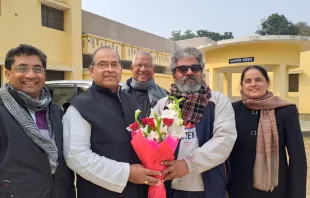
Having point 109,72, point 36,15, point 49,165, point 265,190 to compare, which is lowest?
point 265,190

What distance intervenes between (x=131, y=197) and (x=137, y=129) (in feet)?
1.64

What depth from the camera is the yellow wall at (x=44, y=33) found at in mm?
11695

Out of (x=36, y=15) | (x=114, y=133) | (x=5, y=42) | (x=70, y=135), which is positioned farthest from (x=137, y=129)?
(x=36, y=15)

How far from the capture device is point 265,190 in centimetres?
239

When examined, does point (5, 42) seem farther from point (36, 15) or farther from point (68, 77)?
point (68, 77)

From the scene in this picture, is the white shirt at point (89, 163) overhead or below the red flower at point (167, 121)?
below

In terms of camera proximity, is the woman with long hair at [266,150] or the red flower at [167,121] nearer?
the red flower at [167,121]

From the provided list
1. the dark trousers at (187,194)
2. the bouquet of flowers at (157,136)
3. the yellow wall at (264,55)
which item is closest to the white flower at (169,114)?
the bouquet of flowers at (157,136)

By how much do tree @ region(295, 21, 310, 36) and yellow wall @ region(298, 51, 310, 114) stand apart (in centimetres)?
2699

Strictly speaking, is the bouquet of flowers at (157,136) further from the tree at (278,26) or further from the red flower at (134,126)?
the tree at (278,26)

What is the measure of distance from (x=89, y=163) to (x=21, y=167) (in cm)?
40

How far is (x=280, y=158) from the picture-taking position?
2.44m

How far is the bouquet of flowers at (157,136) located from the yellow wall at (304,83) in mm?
20500

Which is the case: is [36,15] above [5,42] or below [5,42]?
above
